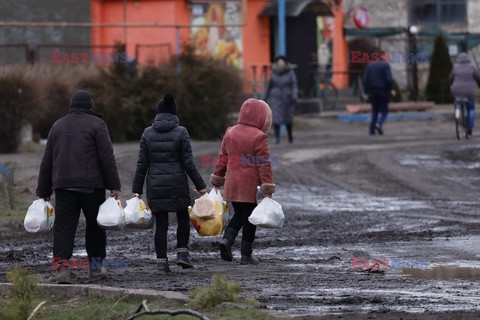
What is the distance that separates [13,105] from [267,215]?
13331mm

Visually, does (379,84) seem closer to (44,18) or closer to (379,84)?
(379,84)

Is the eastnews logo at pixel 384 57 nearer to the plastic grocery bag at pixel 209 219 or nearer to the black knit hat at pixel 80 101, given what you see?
the plastic grocery bag at pixel 209 219

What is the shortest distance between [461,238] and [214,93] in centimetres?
1490

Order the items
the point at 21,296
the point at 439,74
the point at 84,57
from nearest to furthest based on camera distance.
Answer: the point at 21,296 → the point at 84,57 → the point at 439,74

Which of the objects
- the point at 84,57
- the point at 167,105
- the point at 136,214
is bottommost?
the point at 136,214

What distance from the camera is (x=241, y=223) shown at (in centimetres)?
1260

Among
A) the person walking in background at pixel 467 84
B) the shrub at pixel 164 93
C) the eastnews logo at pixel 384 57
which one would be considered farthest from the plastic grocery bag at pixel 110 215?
the eastnews logo at pixel 384 57

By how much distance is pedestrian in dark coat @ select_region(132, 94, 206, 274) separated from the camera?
11.7 meters

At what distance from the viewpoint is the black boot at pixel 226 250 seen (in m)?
12.4

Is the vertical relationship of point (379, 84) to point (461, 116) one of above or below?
above

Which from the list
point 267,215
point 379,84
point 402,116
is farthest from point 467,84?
point 267,215

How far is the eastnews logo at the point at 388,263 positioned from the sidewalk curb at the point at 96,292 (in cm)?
259

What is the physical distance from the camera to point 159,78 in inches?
1091

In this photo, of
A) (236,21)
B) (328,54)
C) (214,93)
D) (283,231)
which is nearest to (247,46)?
(236,21)
